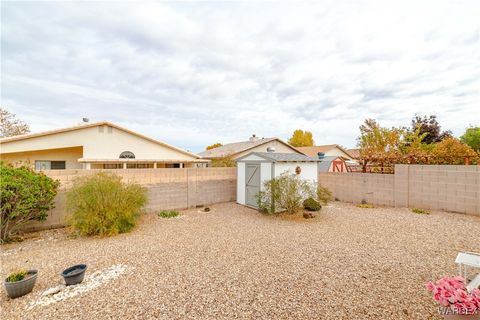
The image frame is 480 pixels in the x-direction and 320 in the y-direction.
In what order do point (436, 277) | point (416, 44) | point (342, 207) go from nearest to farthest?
1. point (436, 277)
2. point (416, 44)
3. point (342, 207)

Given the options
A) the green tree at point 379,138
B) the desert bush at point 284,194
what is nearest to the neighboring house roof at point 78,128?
the desert bush at point 284,194

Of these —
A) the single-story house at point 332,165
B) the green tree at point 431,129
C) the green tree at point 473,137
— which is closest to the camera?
the single-story house at point 332,165

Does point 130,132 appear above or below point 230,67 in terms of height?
below

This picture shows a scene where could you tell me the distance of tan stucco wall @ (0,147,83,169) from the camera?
1180 cm

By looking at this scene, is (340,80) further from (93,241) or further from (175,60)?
(93,241)

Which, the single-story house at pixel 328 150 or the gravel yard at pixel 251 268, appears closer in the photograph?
the gravel yard at pixel 251 268

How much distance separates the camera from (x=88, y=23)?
663 cm

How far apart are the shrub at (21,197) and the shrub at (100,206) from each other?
0.70 m

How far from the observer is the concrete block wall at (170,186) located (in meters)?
7.27

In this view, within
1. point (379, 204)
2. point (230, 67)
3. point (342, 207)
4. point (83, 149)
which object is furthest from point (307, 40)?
point (83, 149)

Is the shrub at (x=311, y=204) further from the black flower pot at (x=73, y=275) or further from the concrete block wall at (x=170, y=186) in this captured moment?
the black flower pot at (x=73, y=275)

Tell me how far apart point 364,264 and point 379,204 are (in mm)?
7265

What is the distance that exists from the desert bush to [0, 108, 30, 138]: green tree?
74.4ft

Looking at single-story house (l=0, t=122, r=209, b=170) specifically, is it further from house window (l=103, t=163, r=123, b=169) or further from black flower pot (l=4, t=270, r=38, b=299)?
black flower pot (l=4, t=270, r=38, b=299)
